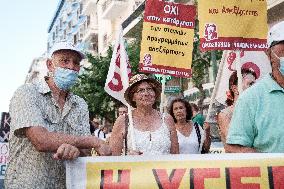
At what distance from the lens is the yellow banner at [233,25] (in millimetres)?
5418

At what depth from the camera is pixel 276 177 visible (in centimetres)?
271

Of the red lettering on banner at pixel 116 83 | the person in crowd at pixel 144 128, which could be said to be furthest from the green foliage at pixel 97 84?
the person in crowd at pixel 144 128

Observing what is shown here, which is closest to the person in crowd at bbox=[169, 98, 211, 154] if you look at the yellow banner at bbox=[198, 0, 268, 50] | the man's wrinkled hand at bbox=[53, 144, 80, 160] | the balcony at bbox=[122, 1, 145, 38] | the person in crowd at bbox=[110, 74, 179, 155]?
the yellow banner at bbox=[198, 0, 268, 50]

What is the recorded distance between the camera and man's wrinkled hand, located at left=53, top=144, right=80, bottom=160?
8.27ft

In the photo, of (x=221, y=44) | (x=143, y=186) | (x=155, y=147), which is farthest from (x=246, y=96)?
(x=221, y=44)

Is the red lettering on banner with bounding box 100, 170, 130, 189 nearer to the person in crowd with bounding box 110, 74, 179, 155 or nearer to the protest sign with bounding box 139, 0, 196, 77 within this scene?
the person in crowd with bounding box 110, 74, 179, 155

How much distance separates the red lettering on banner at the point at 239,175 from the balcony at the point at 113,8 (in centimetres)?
3604

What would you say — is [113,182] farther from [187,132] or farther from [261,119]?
[187,132]

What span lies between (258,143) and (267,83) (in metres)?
0.33

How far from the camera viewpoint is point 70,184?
275 cm

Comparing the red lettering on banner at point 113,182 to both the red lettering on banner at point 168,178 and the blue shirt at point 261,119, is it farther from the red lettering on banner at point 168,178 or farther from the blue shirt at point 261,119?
the blue shirt at point 261,119

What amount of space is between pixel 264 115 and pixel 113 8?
3653cm

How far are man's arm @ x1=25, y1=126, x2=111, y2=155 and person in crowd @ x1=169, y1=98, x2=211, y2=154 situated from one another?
276 centimetres

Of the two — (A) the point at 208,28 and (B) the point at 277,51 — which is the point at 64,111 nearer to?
(B) the point at 277,51
